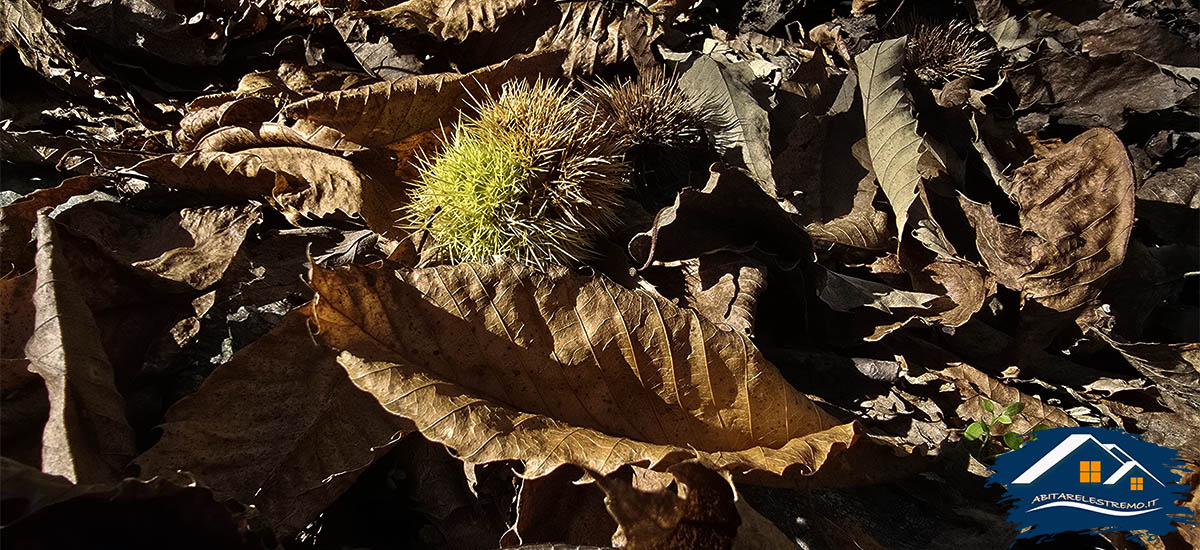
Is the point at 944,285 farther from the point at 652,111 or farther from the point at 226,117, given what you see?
the point at 226,117

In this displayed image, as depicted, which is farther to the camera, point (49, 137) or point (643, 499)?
point (49, 137)

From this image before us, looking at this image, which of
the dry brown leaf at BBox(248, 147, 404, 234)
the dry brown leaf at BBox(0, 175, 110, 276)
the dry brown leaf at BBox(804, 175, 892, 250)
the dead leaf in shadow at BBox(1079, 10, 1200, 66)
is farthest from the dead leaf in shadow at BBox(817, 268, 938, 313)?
the dry brown leaf at BBox(0, 175, 110, 276)

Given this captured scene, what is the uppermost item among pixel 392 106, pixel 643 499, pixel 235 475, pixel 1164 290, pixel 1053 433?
pixel 392 106

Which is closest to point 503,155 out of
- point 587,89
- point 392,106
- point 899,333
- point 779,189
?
point 392,106

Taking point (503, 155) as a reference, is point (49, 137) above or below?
above

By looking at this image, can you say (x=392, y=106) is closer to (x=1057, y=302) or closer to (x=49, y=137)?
(x=49, y=137)

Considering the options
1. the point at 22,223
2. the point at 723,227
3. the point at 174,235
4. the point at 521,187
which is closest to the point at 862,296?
the point at 723,227
